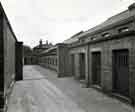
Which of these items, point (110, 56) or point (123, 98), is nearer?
point (123, 98)

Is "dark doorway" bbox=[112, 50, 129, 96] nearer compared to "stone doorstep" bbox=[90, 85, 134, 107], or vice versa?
"stone doorstep" bbox=[90, 85, 134, 107]

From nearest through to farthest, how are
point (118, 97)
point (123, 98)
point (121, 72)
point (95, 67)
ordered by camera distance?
point (123, 98) → point (118, 97) → point (121, 72) → point (95, 67)

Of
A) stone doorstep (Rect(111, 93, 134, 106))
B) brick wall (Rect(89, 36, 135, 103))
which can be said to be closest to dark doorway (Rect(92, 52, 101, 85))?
brick wall (Rect(89, 36, 135, 103))

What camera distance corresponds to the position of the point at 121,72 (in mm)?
8219

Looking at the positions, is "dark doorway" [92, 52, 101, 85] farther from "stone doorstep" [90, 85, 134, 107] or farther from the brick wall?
"stone doorstep" [90, 85, 134, 107]

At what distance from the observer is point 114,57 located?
880 cm

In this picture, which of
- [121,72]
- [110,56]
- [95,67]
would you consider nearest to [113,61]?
[110,56]

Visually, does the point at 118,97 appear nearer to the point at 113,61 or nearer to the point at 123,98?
the point at 123,98

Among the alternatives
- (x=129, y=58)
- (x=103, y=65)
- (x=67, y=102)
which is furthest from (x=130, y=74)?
(x=67, y=102)

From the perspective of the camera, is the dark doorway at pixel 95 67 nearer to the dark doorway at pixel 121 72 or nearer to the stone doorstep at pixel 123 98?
the dark doorway at pixel 121 72

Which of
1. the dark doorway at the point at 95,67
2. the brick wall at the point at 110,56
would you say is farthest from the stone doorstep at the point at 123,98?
the dark doorway at the point at 95,67

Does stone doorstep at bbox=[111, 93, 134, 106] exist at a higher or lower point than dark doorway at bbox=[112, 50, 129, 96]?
lower

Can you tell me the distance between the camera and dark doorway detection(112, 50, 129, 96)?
7832mm

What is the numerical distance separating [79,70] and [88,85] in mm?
3069
